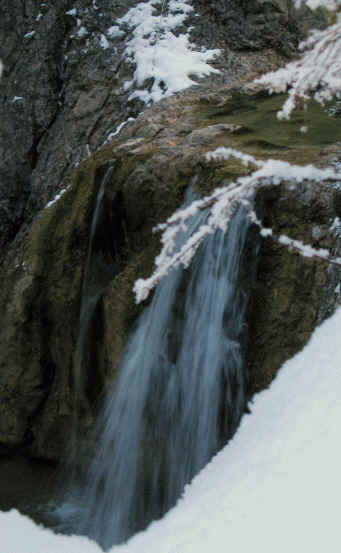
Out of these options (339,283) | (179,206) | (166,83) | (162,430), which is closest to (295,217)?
(339,283)

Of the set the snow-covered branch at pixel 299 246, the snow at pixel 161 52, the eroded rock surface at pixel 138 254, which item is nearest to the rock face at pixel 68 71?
the snow at pixel 161 52

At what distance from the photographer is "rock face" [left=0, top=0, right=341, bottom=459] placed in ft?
9.76

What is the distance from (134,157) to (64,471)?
3.38m

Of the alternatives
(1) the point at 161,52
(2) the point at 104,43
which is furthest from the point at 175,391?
(2) the point at 104,43

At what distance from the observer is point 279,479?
1.65 m

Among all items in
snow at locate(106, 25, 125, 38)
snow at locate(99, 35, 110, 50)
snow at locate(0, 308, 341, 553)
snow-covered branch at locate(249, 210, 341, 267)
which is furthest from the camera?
snow at locate(99, 35, 110, 50)

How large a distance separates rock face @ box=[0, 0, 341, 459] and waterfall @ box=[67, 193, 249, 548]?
215 millimetres

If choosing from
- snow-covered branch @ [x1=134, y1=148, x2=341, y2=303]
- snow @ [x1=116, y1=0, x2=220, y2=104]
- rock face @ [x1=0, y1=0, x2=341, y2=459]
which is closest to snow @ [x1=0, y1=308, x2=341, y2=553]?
rock face @ [x1=0, y1=0, x2=341, y2=459]

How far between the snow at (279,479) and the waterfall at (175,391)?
0.55 metres

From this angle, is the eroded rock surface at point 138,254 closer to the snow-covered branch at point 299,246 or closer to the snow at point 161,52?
the snow-covered branch at point 299,246

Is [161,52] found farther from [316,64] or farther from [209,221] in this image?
[209,221]

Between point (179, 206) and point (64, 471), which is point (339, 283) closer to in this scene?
point (179, 206)

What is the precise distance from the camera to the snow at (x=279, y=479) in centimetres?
144

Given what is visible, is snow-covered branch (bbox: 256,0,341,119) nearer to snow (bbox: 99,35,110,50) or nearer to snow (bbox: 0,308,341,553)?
snow (bbox: 0,308,341,553)
